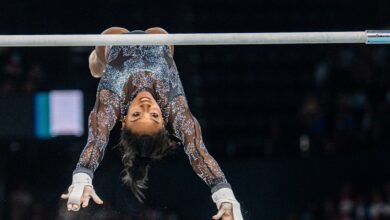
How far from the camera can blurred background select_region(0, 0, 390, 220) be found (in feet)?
32.6

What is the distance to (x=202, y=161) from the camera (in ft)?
20.4

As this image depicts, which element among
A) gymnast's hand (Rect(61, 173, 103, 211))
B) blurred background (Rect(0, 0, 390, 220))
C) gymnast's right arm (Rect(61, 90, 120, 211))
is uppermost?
blurred background (Rect(0, 0, 390, 220))

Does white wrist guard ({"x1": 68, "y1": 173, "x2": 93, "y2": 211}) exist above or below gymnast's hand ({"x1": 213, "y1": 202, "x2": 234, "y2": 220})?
above

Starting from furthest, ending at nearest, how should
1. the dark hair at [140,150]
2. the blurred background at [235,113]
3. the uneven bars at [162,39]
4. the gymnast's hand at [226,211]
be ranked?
1. the blurred background at [235,113]
2. the dark hair at [140,150]
3. the gymnast's hand at [226,211]
4. the uneven bars at [162,39]

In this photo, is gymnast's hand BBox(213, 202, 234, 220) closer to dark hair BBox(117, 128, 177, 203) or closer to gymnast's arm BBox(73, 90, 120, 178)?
dark hair BBox(117, 128, 177, 203)

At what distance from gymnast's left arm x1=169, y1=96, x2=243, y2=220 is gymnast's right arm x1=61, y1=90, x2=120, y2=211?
14.2 inches

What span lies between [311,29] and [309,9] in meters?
0.30

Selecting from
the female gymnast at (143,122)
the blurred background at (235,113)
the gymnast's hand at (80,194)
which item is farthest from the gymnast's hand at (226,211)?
the blurred background at (235,113)

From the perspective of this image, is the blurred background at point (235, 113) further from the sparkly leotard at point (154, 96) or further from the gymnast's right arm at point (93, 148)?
the gymnast's right arm at point (93, 148)

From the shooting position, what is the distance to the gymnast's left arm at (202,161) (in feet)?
19.8

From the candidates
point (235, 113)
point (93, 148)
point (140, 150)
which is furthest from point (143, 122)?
point (235, 113)

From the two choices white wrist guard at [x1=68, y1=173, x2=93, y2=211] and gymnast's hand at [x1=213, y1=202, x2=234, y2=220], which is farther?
gymnast's hand at [x1=213, y1=202, x2=234, y2=220]

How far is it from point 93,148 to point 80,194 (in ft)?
1.27

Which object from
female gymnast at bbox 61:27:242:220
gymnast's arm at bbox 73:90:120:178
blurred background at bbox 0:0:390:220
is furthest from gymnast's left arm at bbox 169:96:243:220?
blurred background at bbox 0:0:390:220
